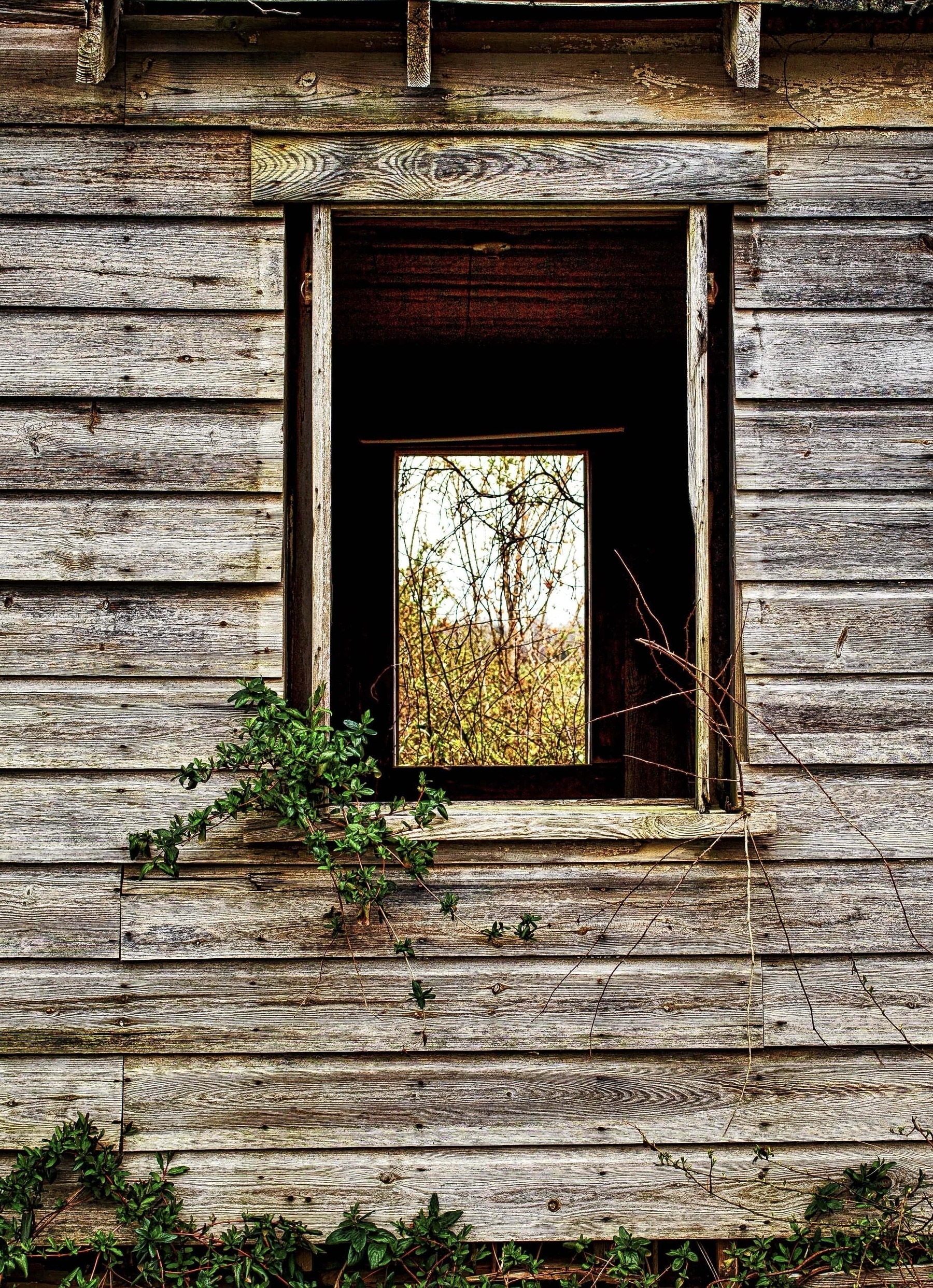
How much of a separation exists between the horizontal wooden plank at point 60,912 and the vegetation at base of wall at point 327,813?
13 centimetres

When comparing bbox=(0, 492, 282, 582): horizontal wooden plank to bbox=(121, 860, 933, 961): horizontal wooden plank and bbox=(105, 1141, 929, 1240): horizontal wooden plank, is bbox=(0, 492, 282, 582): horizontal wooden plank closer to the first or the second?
bbox=(121, 860, 933, 961): horizontal wooden plank

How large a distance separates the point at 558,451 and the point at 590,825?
3.23m

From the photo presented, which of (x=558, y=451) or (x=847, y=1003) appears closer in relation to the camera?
(x=847, y=1003)

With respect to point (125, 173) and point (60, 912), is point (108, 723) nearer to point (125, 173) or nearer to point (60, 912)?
point (60, 912)

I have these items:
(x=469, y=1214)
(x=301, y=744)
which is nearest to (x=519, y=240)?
(x=301, y=744)

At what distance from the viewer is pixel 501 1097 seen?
266cm

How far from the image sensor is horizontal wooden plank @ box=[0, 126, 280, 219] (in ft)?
8.81

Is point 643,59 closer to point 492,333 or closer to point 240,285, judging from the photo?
point 240,285

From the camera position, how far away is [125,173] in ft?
8.85

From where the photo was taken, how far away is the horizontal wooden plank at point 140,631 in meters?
2.66

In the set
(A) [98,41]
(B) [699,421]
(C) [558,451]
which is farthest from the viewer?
(C) [558,451]

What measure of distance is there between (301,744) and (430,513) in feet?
11.8

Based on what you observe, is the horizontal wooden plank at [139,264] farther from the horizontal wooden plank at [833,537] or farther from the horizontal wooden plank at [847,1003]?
the horizontal wooden plank at [847,1003]

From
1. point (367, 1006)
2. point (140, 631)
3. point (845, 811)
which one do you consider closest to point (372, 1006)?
point (367, 1006)
